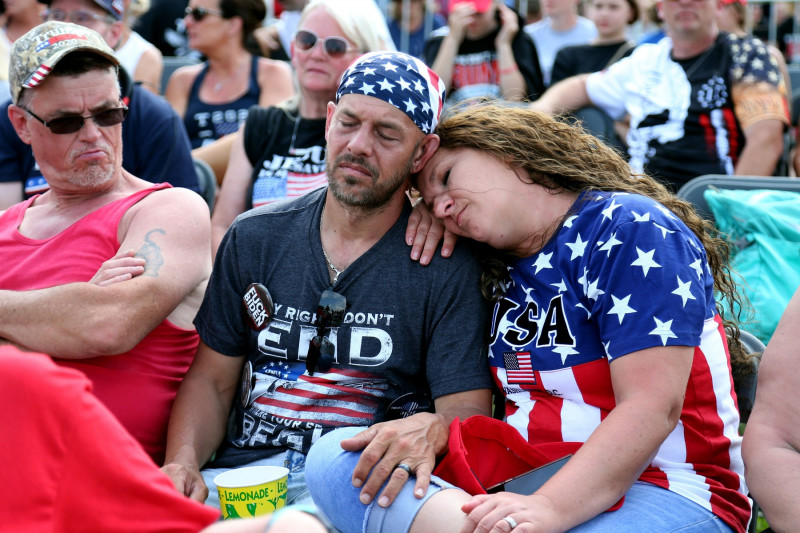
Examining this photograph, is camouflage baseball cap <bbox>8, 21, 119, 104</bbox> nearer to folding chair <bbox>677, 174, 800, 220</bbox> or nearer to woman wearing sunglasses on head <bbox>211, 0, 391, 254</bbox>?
woman wearing sunglasses on head <bbox>211, 0, 391, 254</bbox>

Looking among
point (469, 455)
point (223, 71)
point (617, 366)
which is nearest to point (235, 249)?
point (469, 455)

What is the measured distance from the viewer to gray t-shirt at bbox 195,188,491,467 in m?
2.27

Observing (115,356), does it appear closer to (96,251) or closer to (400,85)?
(96,251)

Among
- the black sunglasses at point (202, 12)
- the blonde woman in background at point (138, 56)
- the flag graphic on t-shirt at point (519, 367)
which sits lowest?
the flag graphic on t-shirt at point (519, 367)

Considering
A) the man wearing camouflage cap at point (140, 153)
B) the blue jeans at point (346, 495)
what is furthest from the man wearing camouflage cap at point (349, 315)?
the man wearing camouflage cap at point (140, 153)

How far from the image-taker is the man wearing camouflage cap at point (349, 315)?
89.4 inches

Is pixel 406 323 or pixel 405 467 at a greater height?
pixel 406 323

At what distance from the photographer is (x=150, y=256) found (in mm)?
2402

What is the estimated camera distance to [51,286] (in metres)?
2.41

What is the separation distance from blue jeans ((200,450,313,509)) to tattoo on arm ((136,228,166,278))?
23.4 inches

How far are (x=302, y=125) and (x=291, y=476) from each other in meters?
1.78

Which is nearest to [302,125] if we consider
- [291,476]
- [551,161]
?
[551,161]

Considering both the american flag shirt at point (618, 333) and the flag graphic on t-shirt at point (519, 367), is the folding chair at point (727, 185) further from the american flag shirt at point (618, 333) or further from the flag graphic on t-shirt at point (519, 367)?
the flag graphic on t-shirt at point (519, 367)

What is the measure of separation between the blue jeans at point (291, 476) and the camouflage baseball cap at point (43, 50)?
126 cm
